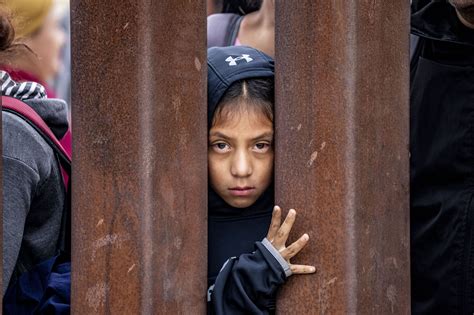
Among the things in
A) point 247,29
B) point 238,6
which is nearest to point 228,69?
point 247,29

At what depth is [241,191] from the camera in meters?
2.44

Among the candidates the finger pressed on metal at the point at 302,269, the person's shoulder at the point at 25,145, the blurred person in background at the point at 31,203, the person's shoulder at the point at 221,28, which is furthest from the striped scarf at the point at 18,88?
the person's shoulder at the point at 221,28

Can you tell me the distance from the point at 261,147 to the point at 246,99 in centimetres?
12

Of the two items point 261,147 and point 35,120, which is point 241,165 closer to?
point 261,147

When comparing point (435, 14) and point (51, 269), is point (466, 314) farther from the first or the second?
point (51, 269)

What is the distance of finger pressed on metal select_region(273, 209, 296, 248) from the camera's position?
210 centimetres

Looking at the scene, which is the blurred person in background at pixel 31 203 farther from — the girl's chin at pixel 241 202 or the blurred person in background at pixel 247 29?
the blurred person in background at pixel 247 29

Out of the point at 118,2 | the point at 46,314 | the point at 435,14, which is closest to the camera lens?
the point at 118,2

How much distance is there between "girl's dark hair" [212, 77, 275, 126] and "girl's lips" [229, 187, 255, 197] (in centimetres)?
16

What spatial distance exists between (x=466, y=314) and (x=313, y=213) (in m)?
0.60

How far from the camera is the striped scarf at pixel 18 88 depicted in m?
2.63

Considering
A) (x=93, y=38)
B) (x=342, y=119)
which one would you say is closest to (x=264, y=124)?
(x=342, y=119)

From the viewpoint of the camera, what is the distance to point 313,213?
6.85 feet

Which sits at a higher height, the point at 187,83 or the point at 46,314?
the point at 187,83
